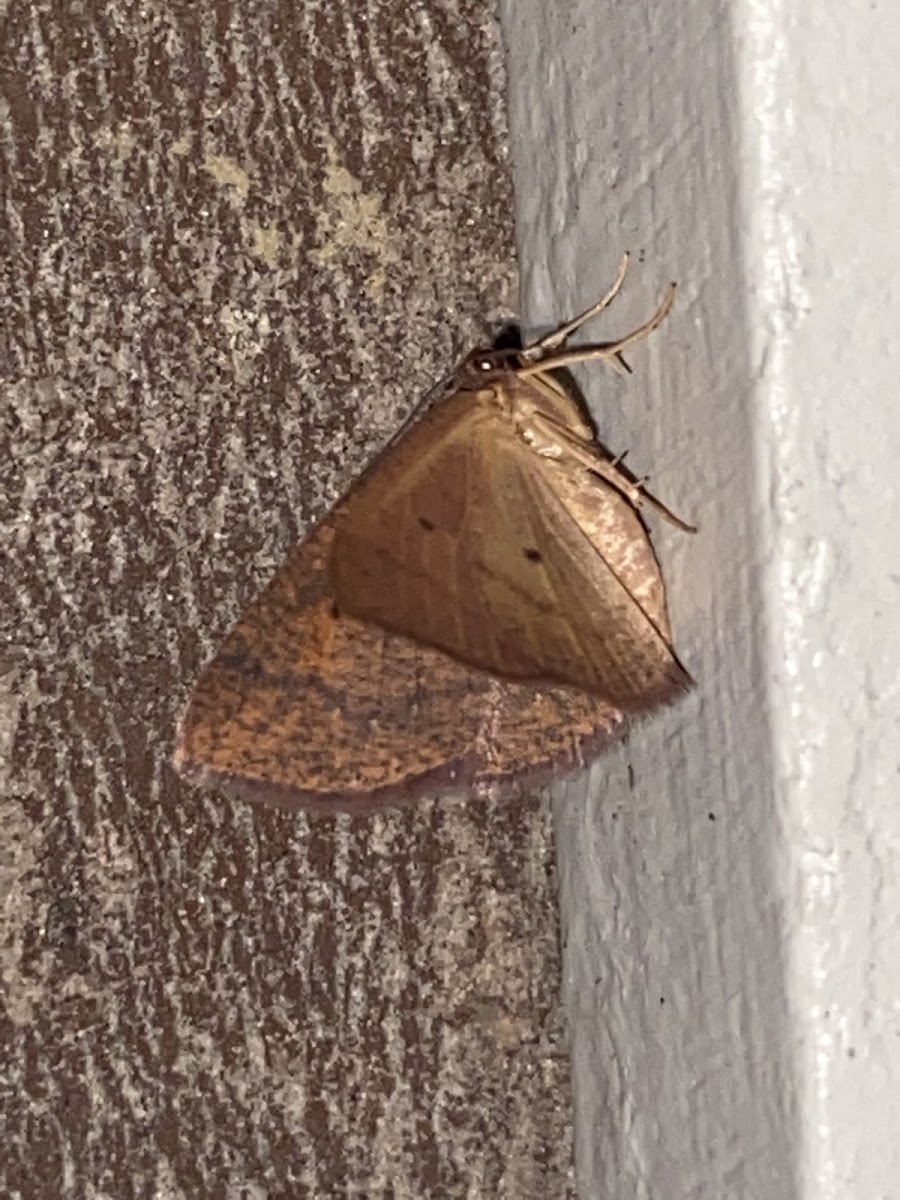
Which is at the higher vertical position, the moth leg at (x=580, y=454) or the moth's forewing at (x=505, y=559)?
the moth leg at (x=580, y=454)

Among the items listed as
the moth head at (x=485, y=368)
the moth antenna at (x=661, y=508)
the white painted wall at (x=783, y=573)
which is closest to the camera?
the white painted wall at (x=783, y=573)

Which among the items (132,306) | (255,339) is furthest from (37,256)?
(255,339)

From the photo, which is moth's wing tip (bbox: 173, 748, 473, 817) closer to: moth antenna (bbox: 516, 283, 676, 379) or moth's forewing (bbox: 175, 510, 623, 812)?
moth's forewing (bbox: 175, 510, 623, 812)

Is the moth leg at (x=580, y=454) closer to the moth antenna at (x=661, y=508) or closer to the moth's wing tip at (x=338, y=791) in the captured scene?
the moth antenna at (x=661, y=508)

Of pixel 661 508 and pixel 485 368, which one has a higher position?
pixel 485 368

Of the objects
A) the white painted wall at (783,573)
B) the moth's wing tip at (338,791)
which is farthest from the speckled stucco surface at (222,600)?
the white painted wall at (783,573)

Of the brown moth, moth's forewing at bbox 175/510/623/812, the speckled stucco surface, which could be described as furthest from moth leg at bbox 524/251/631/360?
moth's forewing at bbox 175/510/623/812

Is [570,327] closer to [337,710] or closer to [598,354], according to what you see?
[598,354]

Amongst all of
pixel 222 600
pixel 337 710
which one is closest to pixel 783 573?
pixel 337 710

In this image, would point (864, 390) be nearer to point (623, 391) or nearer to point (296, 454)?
point (623, 391)
